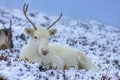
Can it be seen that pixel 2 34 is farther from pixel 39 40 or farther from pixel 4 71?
pixel 4 71

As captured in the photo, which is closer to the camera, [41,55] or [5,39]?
[41,55]

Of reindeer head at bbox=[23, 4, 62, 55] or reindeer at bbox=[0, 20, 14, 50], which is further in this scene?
reindeer at bbox=[0, 20, 14, 50]

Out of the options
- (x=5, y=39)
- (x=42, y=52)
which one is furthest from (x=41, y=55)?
(x=5, y=39)

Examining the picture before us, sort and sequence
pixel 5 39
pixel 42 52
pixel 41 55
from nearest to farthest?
pixel 42 52 → pixel 41 55 → pixel 5 39

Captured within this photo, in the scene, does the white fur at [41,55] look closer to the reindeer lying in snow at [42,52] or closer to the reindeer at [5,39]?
the reindeer lying in snow at [42,52]

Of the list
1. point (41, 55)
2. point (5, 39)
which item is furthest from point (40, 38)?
point (5, 39)

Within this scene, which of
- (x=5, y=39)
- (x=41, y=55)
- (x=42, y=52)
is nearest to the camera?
(x=42, y=52)

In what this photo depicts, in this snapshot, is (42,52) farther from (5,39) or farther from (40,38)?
(5,39)

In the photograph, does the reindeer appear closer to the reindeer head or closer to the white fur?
the white fur

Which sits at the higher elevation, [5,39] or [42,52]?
[5,39]

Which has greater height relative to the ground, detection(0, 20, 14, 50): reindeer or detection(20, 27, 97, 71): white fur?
detection(0, 20, 14, 50): reindeer

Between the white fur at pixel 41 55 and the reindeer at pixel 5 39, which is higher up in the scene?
the reindeer at pixel 5 39

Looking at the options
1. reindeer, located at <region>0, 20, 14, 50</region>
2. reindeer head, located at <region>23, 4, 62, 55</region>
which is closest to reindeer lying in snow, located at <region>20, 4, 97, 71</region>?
reindeer head, located at <region>23, 4, 62, 55</region>

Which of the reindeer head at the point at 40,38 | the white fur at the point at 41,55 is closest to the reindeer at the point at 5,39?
the white fur at the point at 41,55
